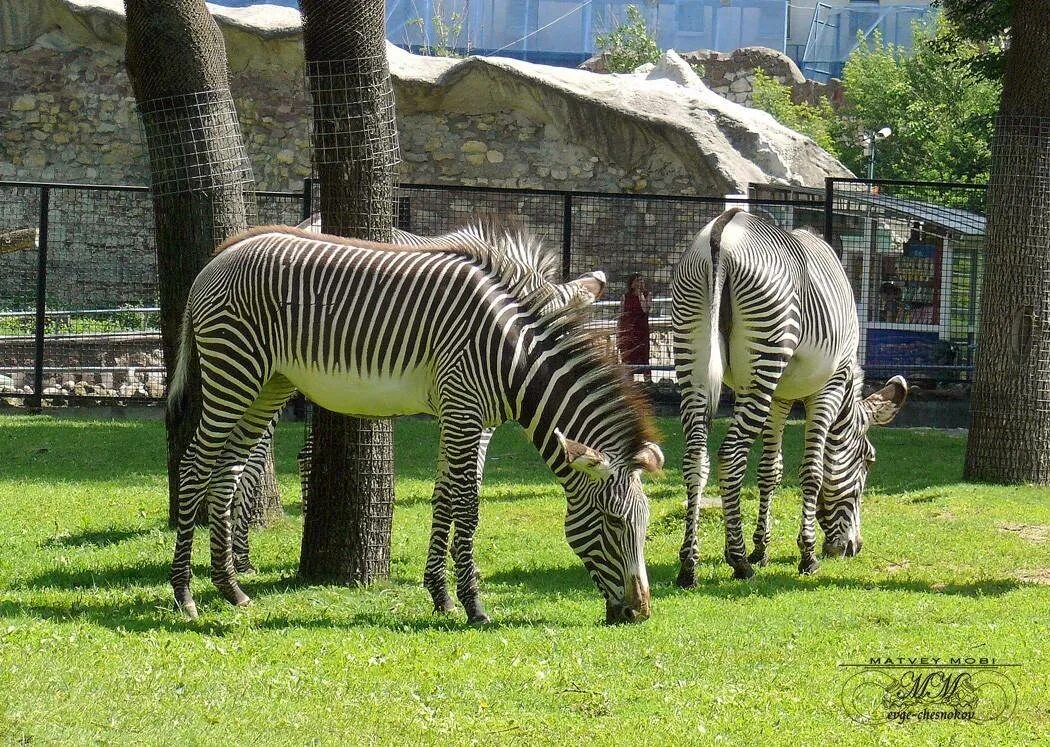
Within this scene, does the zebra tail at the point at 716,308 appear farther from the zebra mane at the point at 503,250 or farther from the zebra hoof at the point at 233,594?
the zebra hoof at the point at 233,594

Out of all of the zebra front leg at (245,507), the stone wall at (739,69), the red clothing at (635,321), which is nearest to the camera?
the zebra front leg at (245,507)

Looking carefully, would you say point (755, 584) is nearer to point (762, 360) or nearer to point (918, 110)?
point (762, 360)

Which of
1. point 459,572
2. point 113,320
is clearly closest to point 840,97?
point 113,320

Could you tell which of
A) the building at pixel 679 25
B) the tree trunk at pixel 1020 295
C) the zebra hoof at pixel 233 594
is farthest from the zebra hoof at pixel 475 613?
the building at pixel 679 25

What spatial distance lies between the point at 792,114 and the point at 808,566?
31965 mm

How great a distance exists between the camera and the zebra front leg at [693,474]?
27.5 feet

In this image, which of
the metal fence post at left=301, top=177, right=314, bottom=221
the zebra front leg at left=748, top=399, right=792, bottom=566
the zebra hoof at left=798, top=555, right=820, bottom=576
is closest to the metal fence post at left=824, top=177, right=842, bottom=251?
the metal fence post at left=301, top=177, right=314, bottom=221

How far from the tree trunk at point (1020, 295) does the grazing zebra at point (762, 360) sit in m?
3.78

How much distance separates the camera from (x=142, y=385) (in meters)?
17.2

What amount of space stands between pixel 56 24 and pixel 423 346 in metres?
18.4

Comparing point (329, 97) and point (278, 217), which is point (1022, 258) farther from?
point (278, 217)

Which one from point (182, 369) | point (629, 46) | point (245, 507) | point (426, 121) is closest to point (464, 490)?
point (245, 507)

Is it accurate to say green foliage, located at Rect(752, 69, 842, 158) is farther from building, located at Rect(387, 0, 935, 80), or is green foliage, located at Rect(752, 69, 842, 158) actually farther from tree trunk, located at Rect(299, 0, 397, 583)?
tree trunk, located at Rect(299, 0, 397, 583)

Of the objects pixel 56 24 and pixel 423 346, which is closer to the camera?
pixel 423 346
